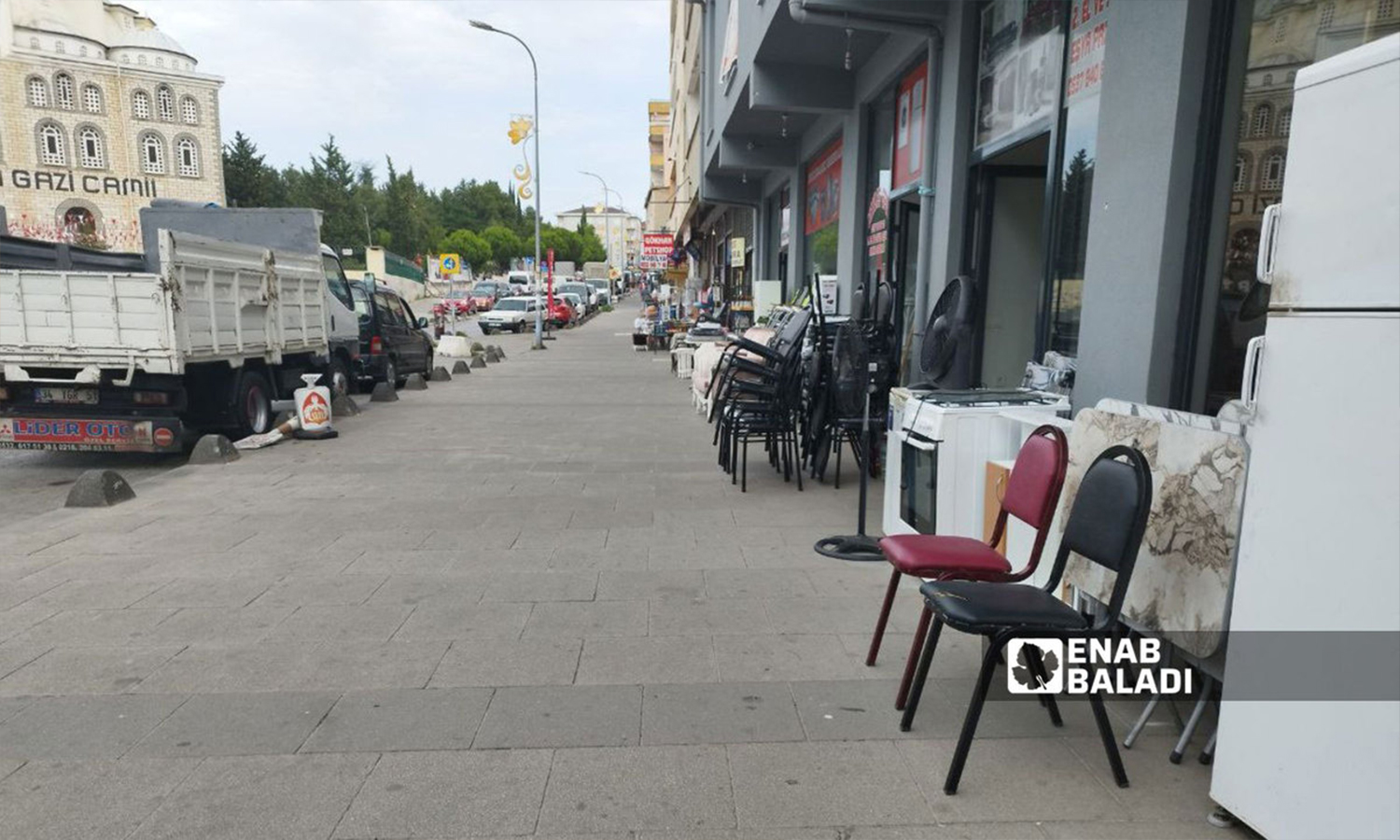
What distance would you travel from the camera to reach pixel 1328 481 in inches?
84.1

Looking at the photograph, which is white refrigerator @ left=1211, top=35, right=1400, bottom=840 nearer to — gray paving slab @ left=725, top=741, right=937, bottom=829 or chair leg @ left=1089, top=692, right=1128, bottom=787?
chair leg @ left=1089, top=692, right=1128, bottom=787

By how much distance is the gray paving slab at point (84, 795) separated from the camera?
2537 millimetres

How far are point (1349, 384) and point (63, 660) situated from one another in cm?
509

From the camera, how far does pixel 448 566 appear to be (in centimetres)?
503

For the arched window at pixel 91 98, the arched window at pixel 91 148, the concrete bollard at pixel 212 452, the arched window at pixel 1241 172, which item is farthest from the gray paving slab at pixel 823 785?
the arched window at pixel 91 98

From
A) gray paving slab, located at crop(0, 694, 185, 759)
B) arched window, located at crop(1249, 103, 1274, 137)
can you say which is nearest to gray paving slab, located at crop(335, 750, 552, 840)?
gray paving slab, located at crop(0, 694, 185, 759)

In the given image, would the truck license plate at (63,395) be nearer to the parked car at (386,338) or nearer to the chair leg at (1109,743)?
the parked car at (386,338)

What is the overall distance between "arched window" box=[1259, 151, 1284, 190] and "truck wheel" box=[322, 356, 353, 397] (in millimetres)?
11112

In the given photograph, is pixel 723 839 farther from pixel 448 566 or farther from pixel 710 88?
pixel 710 88

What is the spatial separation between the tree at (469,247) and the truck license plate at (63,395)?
72828 millimetres

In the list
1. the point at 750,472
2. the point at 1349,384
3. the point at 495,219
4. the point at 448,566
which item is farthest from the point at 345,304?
the point at 495,219

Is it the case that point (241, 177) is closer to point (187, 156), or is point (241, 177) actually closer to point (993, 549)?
point (187, 156)

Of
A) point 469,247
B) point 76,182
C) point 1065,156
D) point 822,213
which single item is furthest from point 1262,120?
point 469,247

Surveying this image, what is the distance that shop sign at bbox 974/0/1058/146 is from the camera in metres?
5.87
